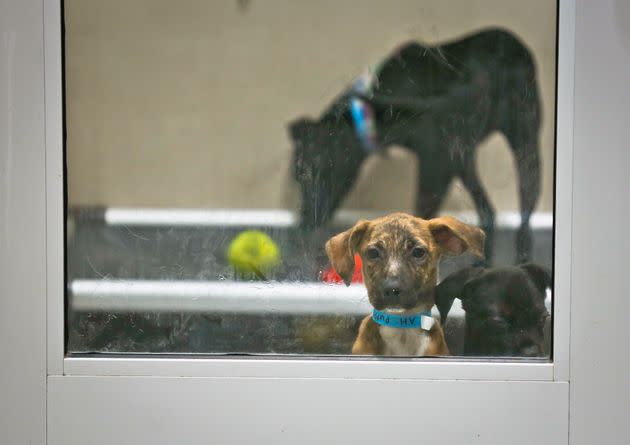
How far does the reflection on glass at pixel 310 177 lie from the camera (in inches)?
64.5

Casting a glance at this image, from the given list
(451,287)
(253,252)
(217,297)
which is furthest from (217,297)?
(451,287)

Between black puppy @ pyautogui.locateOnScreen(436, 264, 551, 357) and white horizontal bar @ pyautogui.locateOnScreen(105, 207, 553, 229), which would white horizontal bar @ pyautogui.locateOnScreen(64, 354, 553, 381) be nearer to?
black puppy @ pyautogui.locateOnScreen(436, 264, 551, 357)

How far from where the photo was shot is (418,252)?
5.43ft

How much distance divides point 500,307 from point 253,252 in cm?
60

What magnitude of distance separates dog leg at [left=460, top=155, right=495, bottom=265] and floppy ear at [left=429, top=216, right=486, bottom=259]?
0.06 feet

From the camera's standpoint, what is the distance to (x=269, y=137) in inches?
65.2

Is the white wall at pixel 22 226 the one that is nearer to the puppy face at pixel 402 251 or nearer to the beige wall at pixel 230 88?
the beige wall at pixel 230 88

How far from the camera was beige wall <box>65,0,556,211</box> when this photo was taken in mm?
1632

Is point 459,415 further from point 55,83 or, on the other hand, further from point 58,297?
point 55,83

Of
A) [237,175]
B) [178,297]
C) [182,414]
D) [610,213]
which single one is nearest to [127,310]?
[178,297]

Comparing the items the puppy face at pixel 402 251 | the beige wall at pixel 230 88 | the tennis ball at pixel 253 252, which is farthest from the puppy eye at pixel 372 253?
the tennis ball at pixel 253 252

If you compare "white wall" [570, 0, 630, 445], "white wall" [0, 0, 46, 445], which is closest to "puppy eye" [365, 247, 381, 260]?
"white wall" [570, 0, 630, 445]

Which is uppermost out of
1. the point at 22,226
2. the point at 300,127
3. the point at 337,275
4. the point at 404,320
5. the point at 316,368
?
the point at 300,127

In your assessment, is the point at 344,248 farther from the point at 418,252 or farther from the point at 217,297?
the point at 217,297
